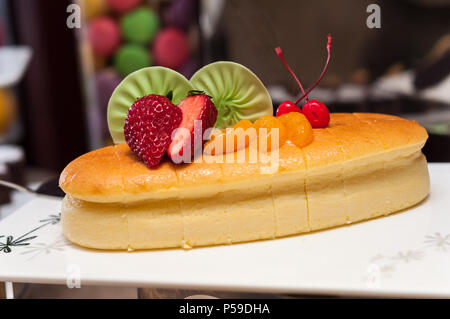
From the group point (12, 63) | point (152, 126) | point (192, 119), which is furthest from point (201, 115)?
point (12, 63)

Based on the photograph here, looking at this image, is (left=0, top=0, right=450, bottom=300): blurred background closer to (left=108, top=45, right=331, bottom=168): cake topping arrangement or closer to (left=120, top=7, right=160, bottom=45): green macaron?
(left=120, top=7, right=160, bottom=45): green macaron

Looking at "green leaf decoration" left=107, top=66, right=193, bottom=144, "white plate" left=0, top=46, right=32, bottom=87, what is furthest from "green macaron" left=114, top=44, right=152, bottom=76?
"green leaf decoration" left=107, top=66, right=193, bottom=144

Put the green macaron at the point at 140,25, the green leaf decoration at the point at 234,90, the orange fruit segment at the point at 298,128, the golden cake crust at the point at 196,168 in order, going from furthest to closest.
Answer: the green macaron at the point at 140,25
the green leaf decoration at the point at 234,90
the orange fruit segment at the point at 298,128
the golden cake crust at the point at 196,168

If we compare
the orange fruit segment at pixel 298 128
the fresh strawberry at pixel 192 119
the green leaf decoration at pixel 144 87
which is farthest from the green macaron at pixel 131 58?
the orange fruit segment at pixel 298 128

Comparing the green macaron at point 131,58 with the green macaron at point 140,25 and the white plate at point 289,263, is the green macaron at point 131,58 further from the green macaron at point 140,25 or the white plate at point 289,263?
the white plate at point 289,263

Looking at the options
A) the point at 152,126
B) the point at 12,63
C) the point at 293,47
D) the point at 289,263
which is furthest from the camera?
the point at 12,63

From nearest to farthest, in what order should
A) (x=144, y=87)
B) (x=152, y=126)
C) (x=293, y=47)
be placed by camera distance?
(x=152, y=126)
(x=144, y=87)
(x=293, y=47)

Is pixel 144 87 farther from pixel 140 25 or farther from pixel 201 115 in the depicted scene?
pixel 140 25
